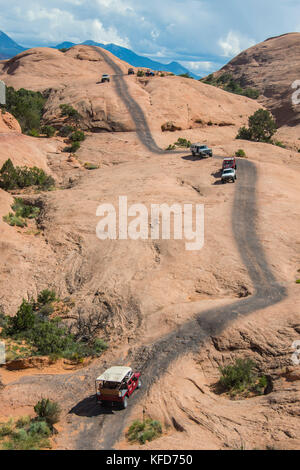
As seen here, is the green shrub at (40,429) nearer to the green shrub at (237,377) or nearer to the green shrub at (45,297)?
the green shrub at (237,377)

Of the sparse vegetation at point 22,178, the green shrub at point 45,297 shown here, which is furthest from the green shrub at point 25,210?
the green shrub at point 45,297

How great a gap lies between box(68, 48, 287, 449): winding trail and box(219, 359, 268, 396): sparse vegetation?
249 cm

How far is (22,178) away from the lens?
145 feet

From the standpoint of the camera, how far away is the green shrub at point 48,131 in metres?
60.8

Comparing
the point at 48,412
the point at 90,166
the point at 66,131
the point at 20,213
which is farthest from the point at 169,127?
the point at 48,412

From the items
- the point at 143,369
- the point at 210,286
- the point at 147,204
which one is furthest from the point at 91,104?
the point at 143,369

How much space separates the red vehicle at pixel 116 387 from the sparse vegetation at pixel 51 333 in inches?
183

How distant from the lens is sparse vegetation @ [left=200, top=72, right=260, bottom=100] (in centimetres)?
10456

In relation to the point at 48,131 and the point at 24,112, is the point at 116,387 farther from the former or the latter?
the point at 24,112

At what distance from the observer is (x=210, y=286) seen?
2577 cm

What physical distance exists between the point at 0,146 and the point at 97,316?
102ft

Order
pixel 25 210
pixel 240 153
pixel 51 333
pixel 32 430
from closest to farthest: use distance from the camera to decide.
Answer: pixel 32 430, pixel 51 333, pixel 25 210, pixel 240 153

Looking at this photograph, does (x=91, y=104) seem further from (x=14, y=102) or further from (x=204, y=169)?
(x=204, y=169)

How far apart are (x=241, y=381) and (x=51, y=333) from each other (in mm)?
12053
